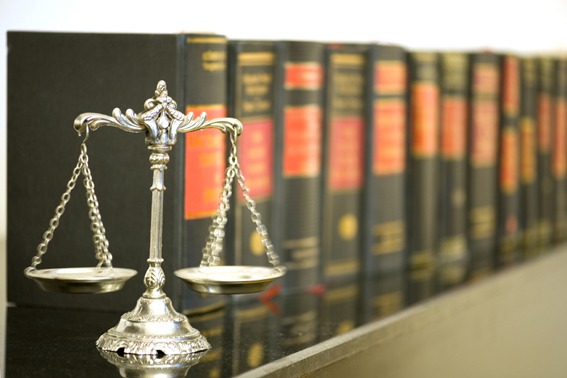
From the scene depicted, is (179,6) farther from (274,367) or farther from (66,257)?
(274,367)

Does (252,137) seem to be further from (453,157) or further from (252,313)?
(453,157)

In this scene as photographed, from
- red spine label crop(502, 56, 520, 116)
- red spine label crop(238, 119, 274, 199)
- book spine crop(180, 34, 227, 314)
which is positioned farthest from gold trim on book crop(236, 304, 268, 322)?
red spine label crop(502, 56, 520, 116)

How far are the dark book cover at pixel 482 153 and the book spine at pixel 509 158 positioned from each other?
0.03 meters

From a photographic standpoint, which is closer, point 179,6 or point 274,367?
point 274,367

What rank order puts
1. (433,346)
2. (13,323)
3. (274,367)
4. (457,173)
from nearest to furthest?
(274,367)
(13,323)
(433,346)
(457,173)

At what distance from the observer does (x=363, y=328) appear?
846 mm

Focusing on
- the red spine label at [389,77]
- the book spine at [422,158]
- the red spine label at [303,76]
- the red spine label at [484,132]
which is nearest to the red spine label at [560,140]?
the red spine label at [484,132]

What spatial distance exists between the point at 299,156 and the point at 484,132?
19.8 inches

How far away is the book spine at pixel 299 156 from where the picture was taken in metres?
1.03

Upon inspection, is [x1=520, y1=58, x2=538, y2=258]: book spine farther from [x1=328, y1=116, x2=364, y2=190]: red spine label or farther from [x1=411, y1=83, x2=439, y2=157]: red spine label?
[x1=328, y1=116, x2=364, y2=190]: red spine label

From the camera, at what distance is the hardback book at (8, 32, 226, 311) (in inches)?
33.6

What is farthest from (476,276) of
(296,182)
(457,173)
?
(296,182)

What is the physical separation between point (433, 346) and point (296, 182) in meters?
0.28

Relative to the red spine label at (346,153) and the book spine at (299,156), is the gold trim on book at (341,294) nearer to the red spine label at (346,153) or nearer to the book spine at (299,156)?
the book spine at (299,156)
